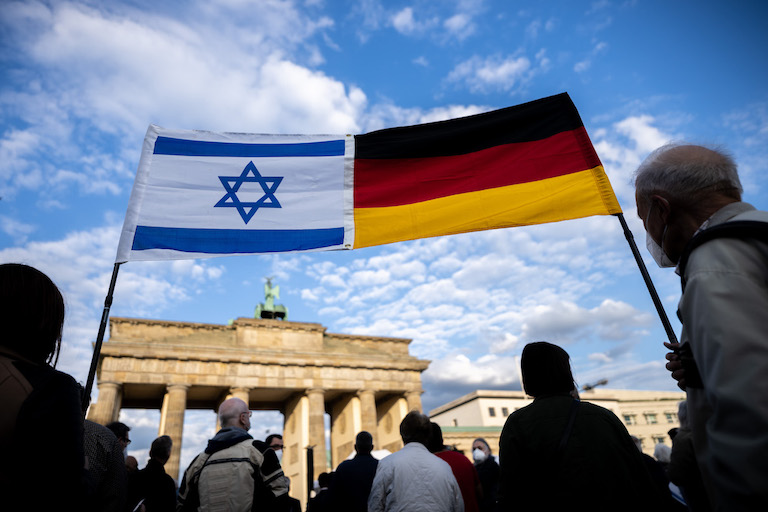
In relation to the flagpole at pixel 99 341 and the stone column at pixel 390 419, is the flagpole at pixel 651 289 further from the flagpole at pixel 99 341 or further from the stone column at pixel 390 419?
the stone column at pixel 390 419

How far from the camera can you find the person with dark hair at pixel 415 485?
3.68m

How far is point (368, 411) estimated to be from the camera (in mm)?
30359

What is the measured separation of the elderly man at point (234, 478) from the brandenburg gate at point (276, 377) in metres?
24.0

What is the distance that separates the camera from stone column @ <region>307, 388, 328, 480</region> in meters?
27.1

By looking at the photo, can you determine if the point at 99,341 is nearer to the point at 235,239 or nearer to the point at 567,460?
the point at 235,239

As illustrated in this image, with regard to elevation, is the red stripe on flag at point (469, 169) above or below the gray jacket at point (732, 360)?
above

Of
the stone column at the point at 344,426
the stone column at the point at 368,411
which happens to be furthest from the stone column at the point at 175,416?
the stone column at the point at 368,411

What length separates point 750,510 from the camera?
1.17m

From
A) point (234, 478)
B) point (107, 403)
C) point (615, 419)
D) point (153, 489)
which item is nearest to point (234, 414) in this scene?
point (234, 478)

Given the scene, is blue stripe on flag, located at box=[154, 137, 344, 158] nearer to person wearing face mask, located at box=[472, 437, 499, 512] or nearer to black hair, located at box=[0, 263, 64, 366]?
black hair, located at box=[0, 263, 64, 366]

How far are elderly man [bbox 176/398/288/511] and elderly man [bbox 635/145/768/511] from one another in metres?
3.45

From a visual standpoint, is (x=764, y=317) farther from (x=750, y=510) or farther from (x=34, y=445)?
(x=34, y=445)

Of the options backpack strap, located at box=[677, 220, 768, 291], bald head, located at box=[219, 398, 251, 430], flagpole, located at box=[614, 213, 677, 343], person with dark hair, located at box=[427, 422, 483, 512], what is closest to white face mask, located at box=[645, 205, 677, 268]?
backpack strap, located at box=[677, 220, 768, 291]

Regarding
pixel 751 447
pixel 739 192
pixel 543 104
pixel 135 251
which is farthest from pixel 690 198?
pixel 135 251
